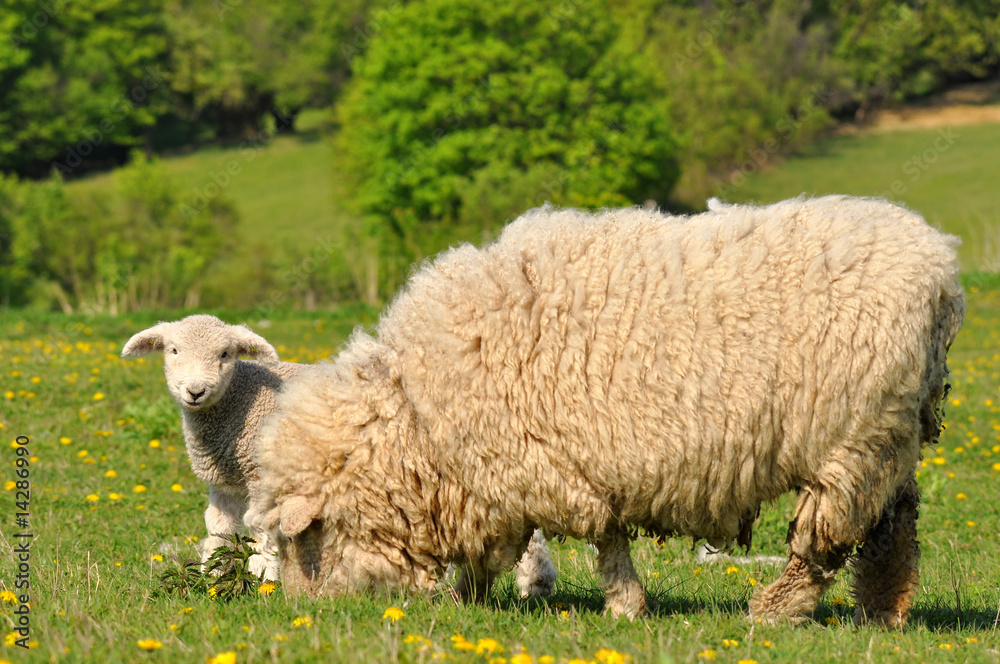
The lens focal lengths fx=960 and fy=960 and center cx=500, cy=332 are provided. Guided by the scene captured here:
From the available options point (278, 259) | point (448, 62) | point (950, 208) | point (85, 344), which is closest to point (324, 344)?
point (85, 344)

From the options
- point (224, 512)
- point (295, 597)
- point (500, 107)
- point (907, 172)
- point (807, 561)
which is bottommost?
point (224, 512)

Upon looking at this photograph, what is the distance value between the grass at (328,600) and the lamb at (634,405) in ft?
1.07

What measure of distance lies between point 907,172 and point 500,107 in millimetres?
22028

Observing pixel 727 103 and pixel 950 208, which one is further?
pixel 727 103

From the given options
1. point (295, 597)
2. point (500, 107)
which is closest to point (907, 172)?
point (500, 107)

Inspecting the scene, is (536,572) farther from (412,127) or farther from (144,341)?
(412,127)

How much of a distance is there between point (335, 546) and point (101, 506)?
128 inches

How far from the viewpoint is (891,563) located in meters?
4.64

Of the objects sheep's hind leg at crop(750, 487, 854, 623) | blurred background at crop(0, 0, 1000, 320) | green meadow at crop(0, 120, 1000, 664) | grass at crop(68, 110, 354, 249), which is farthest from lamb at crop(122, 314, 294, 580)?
grass at crop(68, 110, 354, 249)

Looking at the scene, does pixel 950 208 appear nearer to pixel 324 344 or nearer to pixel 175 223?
pixel 175 223

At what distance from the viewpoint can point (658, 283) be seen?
171 inches

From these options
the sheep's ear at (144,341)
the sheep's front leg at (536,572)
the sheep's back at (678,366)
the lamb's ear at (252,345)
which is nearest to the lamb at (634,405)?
the sheep's back at (678,366)

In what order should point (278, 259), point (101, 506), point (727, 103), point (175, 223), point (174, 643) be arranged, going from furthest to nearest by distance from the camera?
point (727, 103)
point (175, 223)
point (278, 259)
point (101, 506)
point (174, 643)

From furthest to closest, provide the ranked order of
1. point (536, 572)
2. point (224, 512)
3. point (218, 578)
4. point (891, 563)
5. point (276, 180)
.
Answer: point (276, 180)
point (224, 512)
point (536, 572)
point (891, 563)
point (218, 578)
